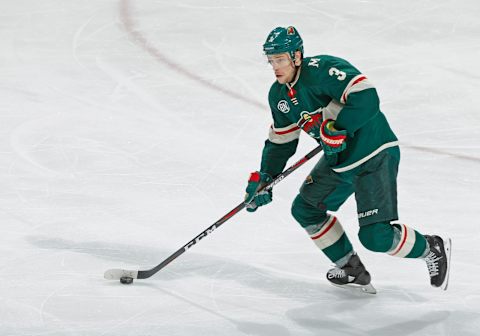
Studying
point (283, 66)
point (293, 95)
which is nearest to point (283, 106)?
point (293, 95)

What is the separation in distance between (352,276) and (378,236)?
316 mm

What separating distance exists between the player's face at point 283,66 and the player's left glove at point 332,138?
24cm

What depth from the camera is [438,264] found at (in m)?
3.49

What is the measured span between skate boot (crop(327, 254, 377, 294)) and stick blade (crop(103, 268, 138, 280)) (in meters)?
0.82

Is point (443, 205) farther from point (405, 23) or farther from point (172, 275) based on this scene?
point (405, 23)

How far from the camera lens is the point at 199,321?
3.29 meters

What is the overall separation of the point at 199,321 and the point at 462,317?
1.01m

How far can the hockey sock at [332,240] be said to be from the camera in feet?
11.7

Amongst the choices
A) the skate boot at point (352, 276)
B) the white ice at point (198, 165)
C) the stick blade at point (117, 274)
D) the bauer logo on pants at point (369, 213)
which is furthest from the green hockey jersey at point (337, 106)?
the stick blade at point (117, 274)

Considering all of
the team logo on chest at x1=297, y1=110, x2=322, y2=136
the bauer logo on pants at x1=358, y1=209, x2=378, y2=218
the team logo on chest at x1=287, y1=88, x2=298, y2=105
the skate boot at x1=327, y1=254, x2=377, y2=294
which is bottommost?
the skate boot at x1=327, y1=254, x2=377, y2=294

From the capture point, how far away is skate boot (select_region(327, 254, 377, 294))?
11.7 ft

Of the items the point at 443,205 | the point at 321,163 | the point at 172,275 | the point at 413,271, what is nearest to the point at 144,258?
the point at 172,275

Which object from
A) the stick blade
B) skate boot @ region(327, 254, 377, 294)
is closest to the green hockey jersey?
skate boot @ region(327, 254, 377, 294)

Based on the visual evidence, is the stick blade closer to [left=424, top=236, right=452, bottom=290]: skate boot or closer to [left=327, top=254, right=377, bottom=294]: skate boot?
[left=327, top=254, right=377, bottom=294]: skate boot
